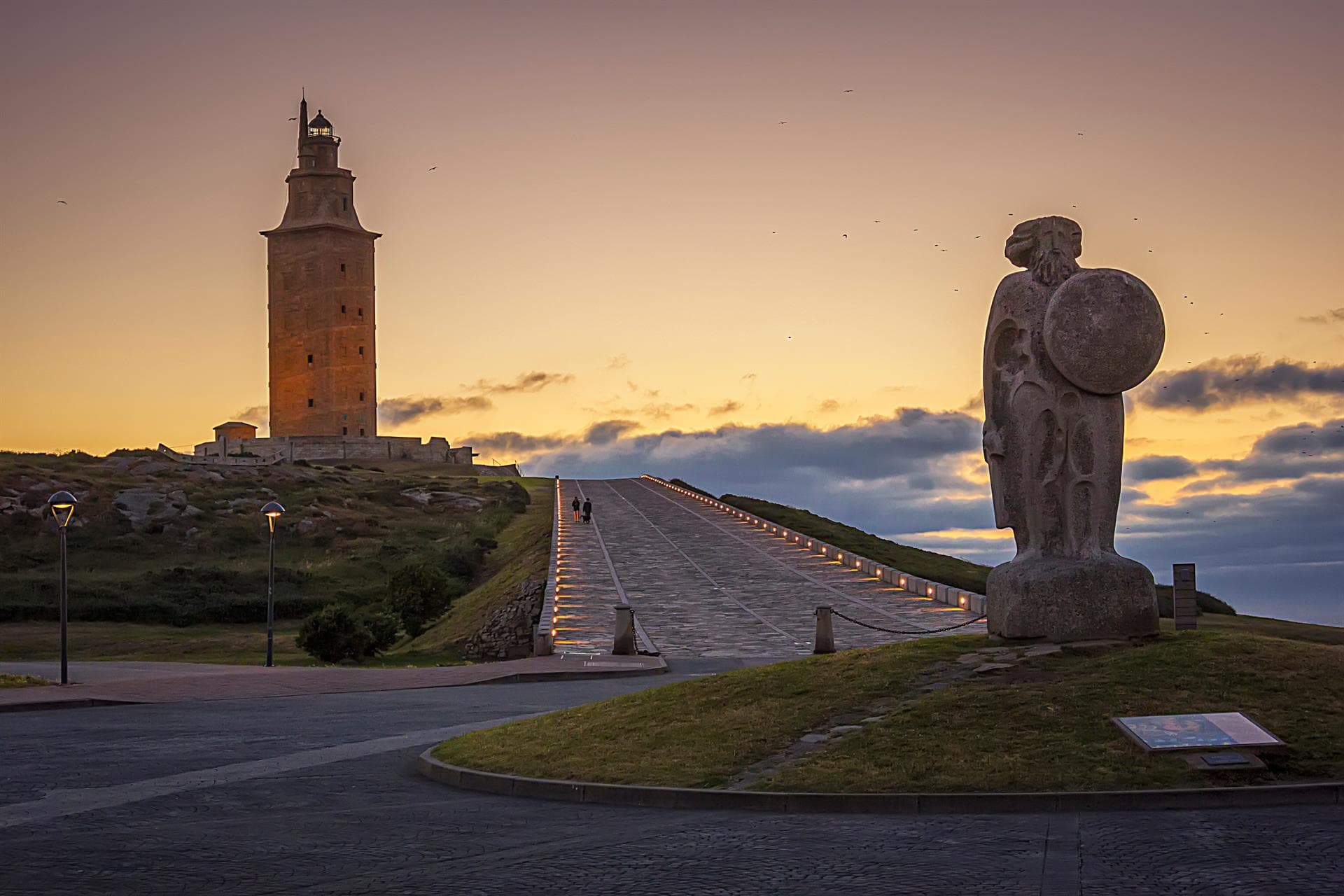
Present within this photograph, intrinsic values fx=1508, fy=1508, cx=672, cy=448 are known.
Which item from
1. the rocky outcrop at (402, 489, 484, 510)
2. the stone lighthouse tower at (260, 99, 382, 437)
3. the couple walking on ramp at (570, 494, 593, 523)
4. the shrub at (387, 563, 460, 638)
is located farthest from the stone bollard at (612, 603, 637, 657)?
the stone lighthouse tower at (260, 99, 382, 437)

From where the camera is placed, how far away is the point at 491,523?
70500 millimetres

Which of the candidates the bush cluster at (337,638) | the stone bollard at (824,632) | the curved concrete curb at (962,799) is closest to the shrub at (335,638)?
the bush cluster at (337,638)

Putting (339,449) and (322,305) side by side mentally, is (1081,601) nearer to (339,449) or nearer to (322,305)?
(339,449)

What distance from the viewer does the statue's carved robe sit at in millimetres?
14172

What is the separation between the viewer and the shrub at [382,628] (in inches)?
1415

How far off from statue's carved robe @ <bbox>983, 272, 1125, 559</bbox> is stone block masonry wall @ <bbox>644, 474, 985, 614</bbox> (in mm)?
16960

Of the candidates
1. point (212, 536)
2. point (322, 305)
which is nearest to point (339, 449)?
point (322, 305)

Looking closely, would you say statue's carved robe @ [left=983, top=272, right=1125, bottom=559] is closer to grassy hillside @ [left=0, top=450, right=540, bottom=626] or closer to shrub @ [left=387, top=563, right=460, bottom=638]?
shrub @ [left=387, top=563, right=460, bottom=638]

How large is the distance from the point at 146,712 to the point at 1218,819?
14.0m

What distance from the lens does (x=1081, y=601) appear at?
1363 cm

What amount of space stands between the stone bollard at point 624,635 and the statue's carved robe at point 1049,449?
13478 mm

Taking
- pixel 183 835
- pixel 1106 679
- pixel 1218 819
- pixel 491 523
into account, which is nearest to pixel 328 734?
pixel 183 835

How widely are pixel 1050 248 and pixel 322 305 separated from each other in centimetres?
11164

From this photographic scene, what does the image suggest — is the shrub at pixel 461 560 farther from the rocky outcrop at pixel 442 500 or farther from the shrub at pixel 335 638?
the rocky outcrop at pixel 442 500
